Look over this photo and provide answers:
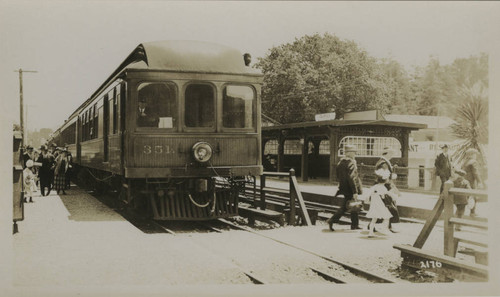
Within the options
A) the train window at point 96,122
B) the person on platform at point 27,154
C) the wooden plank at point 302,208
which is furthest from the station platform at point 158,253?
the train window at point 96,122

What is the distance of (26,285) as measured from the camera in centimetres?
475

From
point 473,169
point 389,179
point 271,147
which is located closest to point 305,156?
point 271,147

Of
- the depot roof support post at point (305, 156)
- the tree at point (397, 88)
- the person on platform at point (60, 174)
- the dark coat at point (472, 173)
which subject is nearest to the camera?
the dark coat at point (472, 173)

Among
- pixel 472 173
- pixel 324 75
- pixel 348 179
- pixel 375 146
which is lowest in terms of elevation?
pixel 348 179

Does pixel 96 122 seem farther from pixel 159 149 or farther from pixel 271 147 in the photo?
pixel 271 147

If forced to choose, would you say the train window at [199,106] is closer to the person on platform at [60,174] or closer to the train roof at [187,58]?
the train roof at [187,58]

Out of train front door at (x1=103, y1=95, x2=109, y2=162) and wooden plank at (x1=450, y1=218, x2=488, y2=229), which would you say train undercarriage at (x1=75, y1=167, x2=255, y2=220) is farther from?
wooden plank at (x1=450, y1=218, x2=488, y2=229)

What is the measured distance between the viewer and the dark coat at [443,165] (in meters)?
6.30

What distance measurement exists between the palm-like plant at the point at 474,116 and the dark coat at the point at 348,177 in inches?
65.7

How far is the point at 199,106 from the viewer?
6938 millimetres

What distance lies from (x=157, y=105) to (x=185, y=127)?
49cm

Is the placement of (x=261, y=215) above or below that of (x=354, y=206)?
below

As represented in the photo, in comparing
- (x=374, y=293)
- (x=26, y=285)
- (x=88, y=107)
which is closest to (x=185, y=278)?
(x=26, y=285)

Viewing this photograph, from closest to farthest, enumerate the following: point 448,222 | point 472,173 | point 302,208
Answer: point 448,222 < point 472,173 < point 302,208
